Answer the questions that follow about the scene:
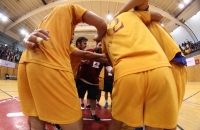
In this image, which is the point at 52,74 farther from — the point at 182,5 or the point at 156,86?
the point at 182,5

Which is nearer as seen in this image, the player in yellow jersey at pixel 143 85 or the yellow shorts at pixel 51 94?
the player in yellow jersey at pixel 143 85

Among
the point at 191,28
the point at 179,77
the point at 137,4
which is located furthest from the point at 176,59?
the point at 191,28

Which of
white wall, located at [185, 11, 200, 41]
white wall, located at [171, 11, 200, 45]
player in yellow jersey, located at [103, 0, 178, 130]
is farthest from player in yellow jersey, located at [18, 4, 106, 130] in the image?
white wall, located at [185, 11, 200, 41]

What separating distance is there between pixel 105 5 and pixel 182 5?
6.30 m

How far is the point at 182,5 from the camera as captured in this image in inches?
504

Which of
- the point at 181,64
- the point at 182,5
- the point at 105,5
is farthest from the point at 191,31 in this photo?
the point at 181,64

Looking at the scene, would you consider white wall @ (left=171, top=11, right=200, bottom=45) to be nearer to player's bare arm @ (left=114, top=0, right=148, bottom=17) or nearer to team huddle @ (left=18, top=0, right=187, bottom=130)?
player's bare arm @ (left=114, top=0, right=148, bottom=17)

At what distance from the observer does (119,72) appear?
1.15m

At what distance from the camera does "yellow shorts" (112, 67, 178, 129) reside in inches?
40.8

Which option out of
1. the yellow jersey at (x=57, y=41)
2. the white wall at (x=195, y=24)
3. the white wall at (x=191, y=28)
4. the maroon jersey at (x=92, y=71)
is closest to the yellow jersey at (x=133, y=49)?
the yellow jersey at (x=57, y=41)

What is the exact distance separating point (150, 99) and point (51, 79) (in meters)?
0.75

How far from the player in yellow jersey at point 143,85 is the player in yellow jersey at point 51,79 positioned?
1.27 ft

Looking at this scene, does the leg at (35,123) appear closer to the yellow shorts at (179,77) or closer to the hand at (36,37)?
the hand at (36,37)

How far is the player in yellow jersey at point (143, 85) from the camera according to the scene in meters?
1.04
